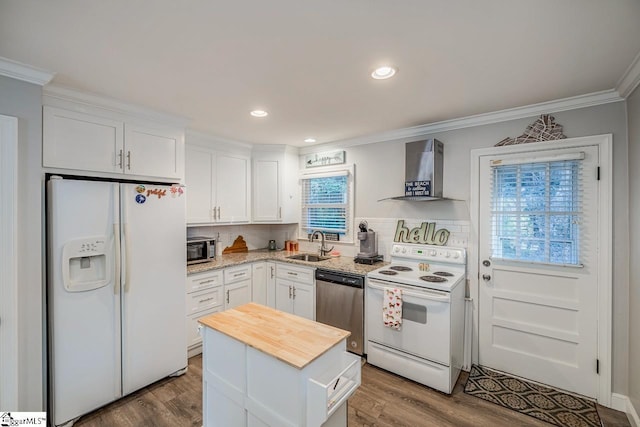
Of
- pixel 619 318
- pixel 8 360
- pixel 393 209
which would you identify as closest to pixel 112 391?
pixel 8 360

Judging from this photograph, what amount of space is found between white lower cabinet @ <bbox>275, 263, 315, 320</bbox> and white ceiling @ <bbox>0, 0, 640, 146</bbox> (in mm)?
1859

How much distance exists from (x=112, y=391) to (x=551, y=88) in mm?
4051

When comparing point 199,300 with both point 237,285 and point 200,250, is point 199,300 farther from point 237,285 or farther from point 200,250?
point 200,250

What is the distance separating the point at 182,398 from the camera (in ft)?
7.65

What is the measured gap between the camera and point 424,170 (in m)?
2.89

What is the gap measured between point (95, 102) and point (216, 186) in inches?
59.0

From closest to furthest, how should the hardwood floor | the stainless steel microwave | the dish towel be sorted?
the hardwood floor
the dish towel
the stainless steel microwave

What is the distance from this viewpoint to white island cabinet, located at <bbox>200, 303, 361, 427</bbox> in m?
1.24

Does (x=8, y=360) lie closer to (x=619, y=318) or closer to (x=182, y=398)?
(x=182, y=398)

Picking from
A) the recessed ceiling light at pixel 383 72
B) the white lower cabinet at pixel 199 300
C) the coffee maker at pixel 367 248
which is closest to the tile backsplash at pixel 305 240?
the coffee maker at pixel 367 248

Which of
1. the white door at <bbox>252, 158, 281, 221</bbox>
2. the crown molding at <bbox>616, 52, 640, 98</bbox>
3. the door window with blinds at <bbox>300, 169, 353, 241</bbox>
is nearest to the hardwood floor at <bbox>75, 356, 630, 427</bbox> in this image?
the door window with blinds at <bbox>300, 169, 353, 241</bbox>

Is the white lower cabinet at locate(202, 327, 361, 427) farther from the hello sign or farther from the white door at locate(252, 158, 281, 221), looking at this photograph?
the white door at locate(252, 158, 281, 221)

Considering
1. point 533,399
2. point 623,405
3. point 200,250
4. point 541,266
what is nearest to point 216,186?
point 200,250

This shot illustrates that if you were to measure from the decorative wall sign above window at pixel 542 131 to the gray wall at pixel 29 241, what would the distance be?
3.75 meters
